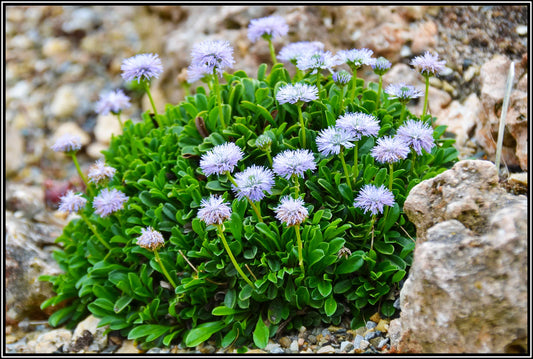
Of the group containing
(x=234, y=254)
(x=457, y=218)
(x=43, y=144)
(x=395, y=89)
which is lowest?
(x=43, y=144)

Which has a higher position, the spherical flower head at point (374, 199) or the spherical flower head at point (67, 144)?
the spherical flower head at point (67, 144)

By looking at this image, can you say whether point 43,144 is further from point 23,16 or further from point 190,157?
point 190,157

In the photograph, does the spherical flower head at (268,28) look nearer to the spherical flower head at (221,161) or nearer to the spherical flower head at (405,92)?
the spherical flower head at (405,92)

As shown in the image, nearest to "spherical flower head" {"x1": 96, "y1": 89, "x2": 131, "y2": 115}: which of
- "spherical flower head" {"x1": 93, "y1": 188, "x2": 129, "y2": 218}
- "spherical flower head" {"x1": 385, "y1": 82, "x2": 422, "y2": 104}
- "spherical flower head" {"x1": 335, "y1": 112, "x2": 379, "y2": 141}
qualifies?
"spherical flower head" {"x1": 93, "y1": 188, "x2": 129, "y2": 218}

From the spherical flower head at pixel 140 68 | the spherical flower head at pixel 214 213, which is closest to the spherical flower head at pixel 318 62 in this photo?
the spherical flower head at pixel 140 68

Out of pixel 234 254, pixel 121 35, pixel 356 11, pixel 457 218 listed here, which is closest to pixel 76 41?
pixel 121 35

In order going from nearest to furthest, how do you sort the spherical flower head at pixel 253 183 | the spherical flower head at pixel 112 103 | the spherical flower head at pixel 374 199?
the spherical flower head at pixel 253 183, the spherical flower head at pixel 374 199, the spherical flower head at pixel 112 103

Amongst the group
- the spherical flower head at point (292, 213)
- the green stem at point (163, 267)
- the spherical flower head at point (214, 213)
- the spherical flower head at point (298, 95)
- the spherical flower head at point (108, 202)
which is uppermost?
the spherical flower head at point (298, 95)

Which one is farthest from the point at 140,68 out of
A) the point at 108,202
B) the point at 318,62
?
the point at 318,62
